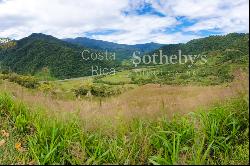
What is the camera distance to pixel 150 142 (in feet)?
17.2

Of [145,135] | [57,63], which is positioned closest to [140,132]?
[145,135]

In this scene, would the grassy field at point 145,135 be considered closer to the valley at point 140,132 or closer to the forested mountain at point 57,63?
the valley at point 140,132

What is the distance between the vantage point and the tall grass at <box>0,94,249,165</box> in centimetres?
489

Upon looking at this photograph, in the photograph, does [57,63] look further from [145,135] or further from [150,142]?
[150,142]

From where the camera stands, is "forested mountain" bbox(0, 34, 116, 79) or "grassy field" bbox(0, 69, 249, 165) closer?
"grassy field" bbox(0, 69, 249, 165)

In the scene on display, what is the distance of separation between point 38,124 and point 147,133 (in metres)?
1.82

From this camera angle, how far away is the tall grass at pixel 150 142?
4887mm

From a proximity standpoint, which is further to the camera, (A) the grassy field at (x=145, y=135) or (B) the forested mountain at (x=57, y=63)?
(B) the forested mountain at (x=57, y=63)

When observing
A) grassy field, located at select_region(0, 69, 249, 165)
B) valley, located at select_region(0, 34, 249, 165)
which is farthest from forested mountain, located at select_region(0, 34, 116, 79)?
grassy field, located at select_region(0, 69, 249, 165)

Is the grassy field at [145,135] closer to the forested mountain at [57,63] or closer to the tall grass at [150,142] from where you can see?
the tall grass at [150,142]

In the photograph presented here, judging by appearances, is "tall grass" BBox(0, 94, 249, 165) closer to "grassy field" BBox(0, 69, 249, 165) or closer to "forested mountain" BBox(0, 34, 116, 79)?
"grassy field" BBox(0, 69, 249, 165)

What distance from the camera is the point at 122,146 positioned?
541 cm

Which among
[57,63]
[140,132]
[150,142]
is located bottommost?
[150,142]

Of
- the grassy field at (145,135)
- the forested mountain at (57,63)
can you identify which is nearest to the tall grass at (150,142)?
the grassy field at (145,135)
